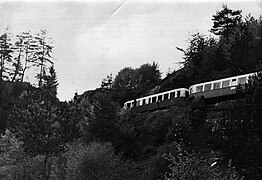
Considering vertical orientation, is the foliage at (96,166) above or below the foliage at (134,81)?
below

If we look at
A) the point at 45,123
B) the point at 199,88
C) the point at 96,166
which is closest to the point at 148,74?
the point at 199,88

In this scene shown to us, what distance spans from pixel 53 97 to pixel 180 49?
28.3m

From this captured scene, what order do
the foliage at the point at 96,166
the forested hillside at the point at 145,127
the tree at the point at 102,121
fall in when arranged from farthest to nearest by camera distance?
the tree at the point at 102,121 < the foliage at the point at 96,166 < the forested hillside at the point at 145,127

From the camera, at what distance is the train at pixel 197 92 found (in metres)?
47.5

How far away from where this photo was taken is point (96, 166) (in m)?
41.9

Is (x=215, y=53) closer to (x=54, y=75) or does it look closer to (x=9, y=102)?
(x=54, y=75)

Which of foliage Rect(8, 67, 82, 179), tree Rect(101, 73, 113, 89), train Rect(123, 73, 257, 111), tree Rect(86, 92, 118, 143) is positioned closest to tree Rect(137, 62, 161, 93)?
tree Rect(101, 73, 113, 89)

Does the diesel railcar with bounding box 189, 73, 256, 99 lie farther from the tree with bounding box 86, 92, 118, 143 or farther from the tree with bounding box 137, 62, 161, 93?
the tree with bounding box 137, 62, 161, 93

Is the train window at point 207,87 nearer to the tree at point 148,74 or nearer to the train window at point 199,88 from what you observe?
the train window at point 199,88

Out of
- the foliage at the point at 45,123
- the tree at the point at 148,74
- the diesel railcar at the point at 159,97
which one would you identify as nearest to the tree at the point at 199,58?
the diesel railcar at the point at 159,97

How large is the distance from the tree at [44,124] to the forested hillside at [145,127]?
0.10 metres

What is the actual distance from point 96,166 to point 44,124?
9.13 meters

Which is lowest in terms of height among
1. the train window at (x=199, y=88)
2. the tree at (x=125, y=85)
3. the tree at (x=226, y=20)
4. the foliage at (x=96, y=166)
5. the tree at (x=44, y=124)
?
the foliage at (x=96, y=166)

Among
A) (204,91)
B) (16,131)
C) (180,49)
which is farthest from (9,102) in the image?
(204,91)
